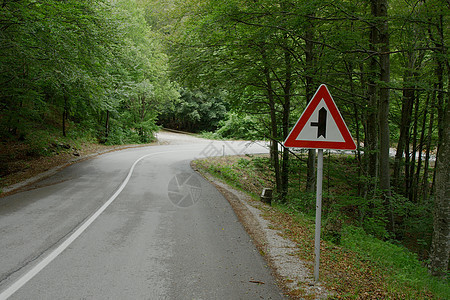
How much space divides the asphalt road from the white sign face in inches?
81.0

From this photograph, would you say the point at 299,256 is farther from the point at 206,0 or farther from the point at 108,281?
the point at 206,0

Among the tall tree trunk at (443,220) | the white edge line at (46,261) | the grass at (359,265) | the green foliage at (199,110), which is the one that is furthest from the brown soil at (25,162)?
the green foliage at (199,110)

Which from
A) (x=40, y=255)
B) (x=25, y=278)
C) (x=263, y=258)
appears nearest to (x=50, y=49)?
(x=40, y=255)

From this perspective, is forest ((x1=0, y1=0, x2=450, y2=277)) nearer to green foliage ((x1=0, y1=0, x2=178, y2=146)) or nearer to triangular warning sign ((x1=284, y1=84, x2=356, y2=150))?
green foliage ((x1=0, y1=0, x2=178, y2=146))

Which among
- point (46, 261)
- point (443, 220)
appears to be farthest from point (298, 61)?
point (46, 261)

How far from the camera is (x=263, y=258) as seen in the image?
4.50 meters

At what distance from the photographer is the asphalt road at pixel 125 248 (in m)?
3.52

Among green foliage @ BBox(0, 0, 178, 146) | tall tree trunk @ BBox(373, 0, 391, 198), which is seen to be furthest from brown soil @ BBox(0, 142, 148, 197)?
tall tree trunk @ BBox(373, 0, 391, 198)

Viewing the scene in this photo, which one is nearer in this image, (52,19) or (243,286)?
(243,286)

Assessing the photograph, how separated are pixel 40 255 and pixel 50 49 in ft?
25.2

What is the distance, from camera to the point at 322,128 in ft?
11.9

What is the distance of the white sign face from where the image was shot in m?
3.60

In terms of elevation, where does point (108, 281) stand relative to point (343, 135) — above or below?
below

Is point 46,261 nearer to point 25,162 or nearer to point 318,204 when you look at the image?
point 318,204
